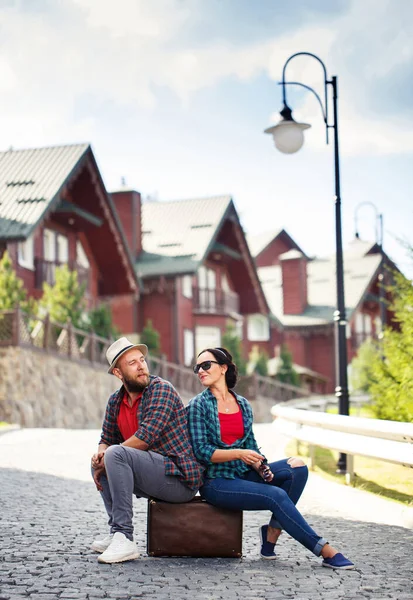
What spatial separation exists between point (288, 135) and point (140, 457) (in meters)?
7.70

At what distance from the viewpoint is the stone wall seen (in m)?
24.0

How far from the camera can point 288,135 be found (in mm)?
13039

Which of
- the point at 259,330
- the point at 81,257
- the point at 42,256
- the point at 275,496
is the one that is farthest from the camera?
the point at 259,330

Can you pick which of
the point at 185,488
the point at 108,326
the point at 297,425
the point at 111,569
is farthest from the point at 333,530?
the point at 108,326

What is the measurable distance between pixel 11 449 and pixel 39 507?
653 cm

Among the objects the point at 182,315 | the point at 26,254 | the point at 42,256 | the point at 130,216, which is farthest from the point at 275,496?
the point at 130,216

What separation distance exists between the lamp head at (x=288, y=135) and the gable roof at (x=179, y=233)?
2458cm

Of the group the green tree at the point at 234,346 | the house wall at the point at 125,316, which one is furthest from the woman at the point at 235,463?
the green tree at the point at 234,346

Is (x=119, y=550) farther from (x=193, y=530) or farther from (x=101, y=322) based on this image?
(x=101, y=322)

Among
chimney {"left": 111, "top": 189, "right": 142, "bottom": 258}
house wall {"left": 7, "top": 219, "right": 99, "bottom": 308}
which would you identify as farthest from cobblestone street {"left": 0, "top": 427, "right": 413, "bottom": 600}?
chimney {"left": 111, "top": 189, "right": 142, "bottom": 258}

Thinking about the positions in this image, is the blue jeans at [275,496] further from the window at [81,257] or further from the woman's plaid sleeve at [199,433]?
the window at [81,257]

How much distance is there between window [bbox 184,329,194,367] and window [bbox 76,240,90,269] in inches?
295

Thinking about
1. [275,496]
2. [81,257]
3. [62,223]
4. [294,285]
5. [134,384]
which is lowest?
[275,496]

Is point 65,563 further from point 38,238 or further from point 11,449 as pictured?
point 38,238
